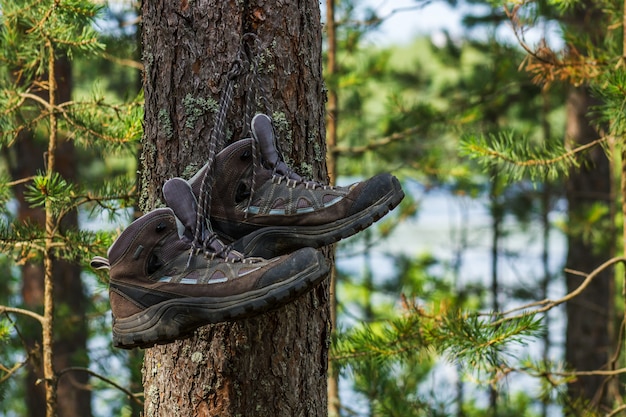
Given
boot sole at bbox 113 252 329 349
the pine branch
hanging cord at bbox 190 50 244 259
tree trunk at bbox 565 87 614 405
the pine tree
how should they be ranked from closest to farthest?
boot sole at bbox 113 252 329 349, hanging cord at bbox 190 50 244 259, the pine tree, the pine branch, tree trunk at bbox 565 87 614 405

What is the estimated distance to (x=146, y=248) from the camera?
77.6 inches

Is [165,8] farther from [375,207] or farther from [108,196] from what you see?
[108,196]

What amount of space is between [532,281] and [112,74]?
7.02 m

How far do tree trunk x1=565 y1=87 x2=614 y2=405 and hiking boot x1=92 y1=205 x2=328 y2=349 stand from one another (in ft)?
18.7

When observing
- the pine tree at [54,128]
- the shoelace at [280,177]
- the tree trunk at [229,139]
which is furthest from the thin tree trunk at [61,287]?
the shoelace at [280,177]

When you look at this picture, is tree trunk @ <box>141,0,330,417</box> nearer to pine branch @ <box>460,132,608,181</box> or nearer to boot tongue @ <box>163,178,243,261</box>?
boot tongue @ <box>163,178,243,261</box>

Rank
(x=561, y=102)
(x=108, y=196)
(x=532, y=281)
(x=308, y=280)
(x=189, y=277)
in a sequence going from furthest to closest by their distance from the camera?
(x=532, y=281) < (x=561, y=102) < (x=108, y=196) < (x=189, y=277) < (x=308, y=280)

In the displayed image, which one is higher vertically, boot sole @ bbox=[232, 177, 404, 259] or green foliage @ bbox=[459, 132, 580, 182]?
green foliage @ bbox=[459, 132, 580, 182]

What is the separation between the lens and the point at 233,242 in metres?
2.10

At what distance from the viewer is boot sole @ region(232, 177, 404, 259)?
1.99 meters

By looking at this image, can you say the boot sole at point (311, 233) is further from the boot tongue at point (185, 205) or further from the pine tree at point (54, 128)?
the pine tree at point (54, 128)

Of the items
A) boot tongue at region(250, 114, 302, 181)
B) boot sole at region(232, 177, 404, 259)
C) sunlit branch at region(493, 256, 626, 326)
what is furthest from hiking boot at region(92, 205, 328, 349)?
sunlit branch at region(493, 256, 626, 326)

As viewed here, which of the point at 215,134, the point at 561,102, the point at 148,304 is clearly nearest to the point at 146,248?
the point at 148,304

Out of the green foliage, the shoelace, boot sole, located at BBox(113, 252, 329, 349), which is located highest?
the green foliage
